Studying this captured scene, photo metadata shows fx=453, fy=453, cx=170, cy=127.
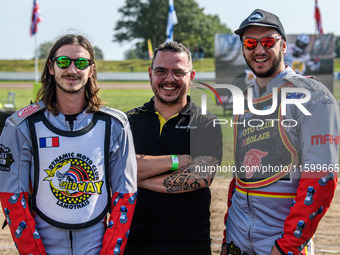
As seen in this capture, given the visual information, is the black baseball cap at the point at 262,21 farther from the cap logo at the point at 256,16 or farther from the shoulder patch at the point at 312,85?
the shoulder patch at the point at 312,85

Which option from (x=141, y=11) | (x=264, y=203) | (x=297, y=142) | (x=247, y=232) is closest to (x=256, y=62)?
(x=297, y=142)

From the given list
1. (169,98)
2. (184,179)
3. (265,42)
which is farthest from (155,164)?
(265,42)

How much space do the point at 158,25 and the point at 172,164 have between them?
191 ft

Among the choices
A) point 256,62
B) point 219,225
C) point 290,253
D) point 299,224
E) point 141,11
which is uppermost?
point 141,11

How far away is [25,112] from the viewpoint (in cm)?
260

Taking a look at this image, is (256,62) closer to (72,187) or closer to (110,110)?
(110,110)

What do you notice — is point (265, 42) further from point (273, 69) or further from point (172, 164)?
point (172, 164)

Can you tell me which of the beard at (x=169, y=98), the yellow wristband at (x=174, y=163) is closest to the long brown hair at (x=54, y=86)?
the beard at (x=169, y=98)

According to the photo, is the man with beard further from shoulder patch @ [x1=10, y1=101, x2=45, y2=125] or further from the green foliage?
the green foliage

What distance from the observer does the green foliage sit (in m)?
59.7

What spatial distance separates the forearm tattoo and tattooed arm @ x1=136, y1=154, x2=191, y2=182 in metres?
0.05

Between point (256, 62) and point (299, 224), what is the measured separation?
1.03 m

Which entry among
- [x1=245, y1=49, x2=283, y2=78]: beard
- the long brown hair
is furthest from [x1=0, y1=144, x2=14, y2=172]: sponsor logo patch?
[x1=245, y1=49, x2=283, y2=78]: beard

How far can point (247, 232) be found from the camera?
2.83 meters
